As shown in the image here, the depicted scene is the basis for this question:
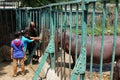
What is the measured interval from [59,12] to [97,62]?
2.61m

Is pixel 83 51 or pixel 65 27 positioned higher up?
pixel 65 27

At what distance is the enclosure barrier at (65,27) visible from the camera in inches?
150

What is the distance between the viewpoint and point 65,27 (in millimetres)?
5441

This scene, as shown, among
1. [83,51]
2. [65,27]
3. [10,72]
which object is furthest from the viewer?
[10,72]

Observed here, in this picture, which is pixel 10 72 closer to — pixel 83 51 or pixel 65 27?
pixel 65 27

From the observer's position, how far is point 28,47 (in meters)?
9.72

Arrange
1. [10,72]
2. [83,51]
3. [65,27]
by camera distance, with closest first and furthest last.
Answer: [83,51]
[65,27]
[10,72]

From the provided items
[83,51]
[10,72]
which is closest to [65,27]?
[83,51]

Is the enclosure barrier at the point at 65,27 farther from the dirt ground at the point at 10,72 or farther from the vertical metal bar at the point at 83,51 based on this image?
the dirt ground at the point at 10,72

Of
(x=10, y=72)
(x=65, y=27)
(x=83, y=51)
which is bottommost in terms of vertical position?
(x=10, y=72)

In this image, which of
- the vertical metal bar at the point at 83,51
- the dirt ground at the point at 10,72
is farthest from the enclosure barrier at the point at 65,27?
the dirt ground at the point at 10,72

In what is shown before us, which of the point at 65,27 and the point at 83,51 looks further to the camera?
the point at 65,27

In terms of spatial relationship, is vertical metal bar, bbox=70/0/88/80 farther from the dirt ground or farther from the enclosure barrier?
the dirt ground

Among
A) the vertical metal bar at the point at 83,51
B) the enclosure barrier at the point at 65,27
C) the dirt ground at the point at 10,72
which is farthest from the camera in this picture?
the dirt ground at the point at 10,72
